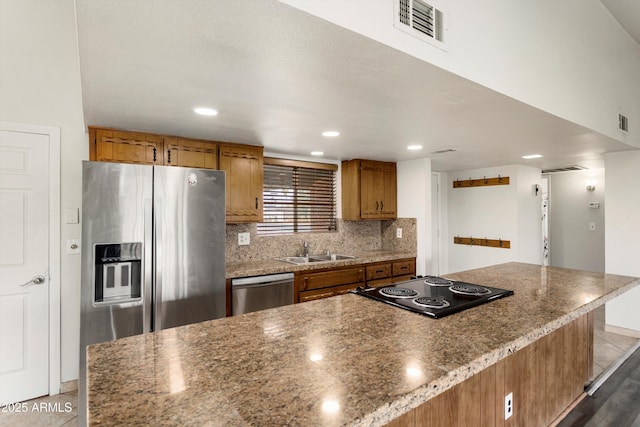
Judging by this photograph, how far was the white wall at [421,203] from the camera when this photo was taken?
4227 millimetres

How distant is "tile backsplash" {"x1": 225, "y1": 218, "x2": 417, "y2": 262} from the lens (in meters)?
3.55

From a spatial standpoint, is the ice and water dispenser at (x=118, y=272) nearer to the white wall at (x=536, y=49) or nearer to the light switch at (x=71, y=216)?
the light switch at (x=71, y=216)

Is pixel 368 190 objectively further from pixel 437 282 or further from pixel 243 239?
pixel 437 282

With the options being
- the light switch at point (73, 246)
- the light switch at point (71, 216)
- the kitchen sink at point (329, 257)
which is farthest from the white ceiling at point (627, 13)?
the light switch at point (73, 246)

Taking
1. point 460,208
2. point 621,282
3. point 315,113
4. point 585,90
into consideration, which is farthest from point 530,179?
point 315,113

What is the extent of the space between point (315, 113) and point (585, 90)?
7.14 feet

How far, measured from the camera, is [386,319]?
1517mm

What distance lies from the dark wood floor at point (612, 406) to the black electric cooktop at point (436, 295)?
44.5 inches

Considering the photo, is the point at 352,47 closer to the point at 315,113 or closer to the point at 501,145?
the point at 315,113

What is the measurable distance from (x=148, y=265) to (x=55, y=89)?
5.57 ft

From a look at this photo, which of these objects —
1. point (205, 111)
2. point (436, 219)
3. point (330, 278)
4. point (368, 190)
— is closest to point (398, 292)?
point (330, 278)

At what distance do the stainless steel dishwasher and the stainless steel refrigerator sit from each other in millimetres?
302

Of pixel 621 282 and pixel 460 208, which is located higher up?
pixel 460 208

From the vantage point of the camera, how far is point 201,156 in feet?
9.73
